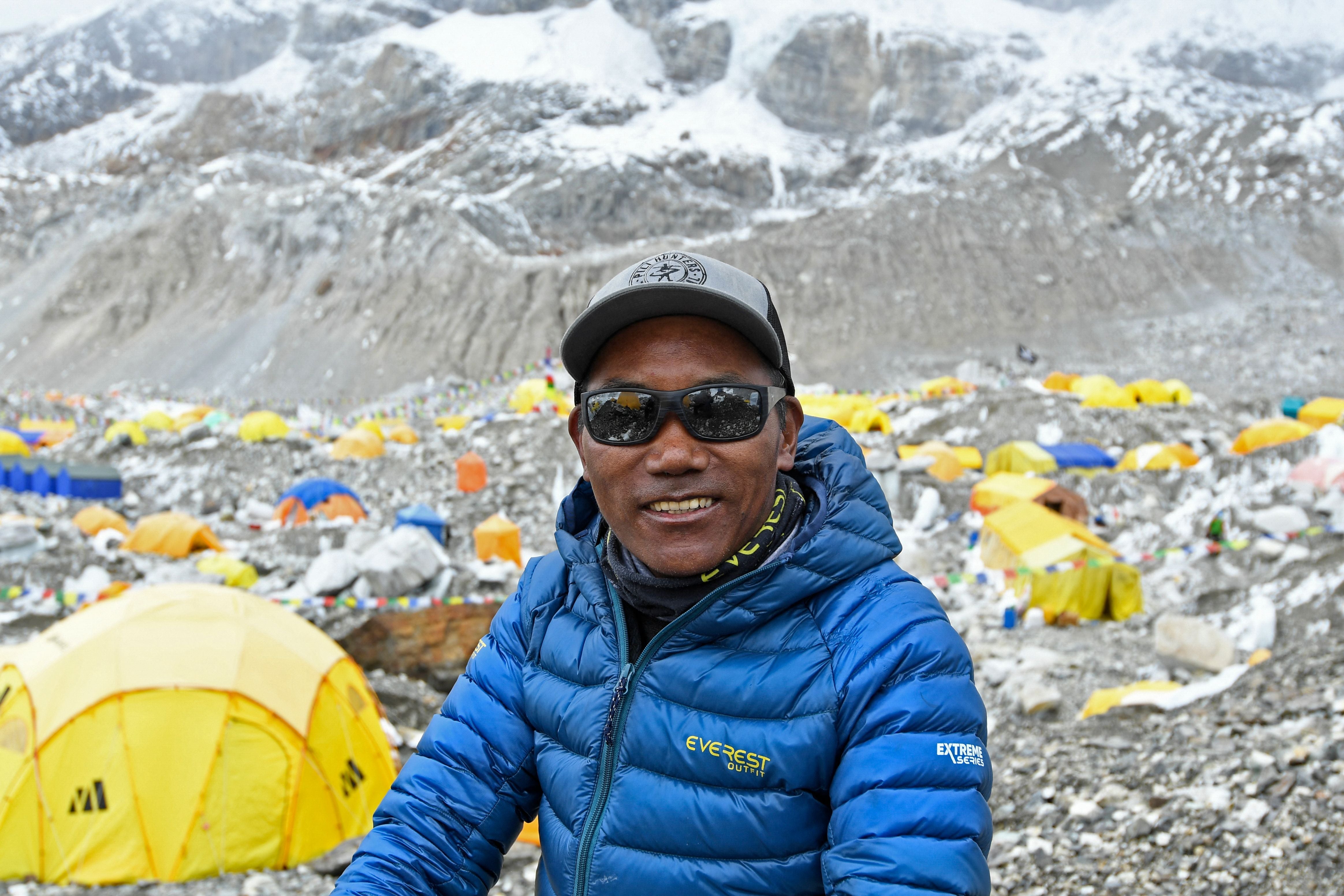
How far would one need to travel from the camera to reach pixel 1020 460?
1758cm

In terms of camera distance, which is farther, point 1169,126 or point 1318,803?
point 1169,126

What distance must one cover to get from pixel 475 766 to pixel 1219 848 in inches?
146

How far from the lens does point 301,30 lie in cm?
9419

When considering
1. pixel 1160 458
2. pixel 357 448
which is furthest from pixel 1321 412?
pixel 357 448

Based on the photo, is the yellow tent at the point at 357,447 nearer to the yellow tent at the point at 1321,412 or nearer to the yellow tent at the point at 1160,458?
the yellow tent at the point at 1160,458

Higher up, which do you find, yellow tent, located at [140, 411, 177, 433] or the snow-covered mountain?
yellow tent, located at [140, 411, 177, 433]

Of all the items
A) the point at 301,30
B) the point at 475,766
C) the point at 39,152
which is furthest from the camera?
the point at 301,30

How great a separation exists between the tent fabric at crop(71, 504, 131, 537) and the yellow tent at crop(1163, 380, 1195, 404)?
24747 mm

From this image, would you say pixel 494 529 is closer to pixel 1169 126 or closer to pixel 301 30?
pixel 1169 126

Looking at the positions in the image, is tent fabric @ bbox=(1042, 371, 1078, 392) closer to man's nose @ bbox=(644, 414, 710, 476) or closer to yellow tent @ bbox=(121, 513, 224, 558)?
yellow tent @ bbox=(121, 513, 224, 558)

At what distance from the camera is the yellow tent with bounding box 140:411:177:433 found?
84.3ft

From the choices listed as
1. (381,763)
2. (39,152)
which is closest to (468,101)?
(39,152)

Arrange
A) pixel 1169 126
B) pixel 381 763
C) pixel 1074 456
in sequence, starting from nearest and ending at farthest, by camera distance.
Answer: pixel 381 763 → pixel 1074 456 → pixel 1169 126

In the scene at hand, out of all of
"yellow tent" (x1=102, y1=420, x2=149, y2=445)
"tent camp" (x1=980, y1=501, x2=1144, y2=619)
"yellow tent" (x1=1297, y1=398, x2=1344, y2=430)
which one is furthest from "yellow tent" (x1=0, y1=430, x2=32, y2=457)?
"yellow tent" (x1=1297, y1=398, x2=1344, y2=430)
